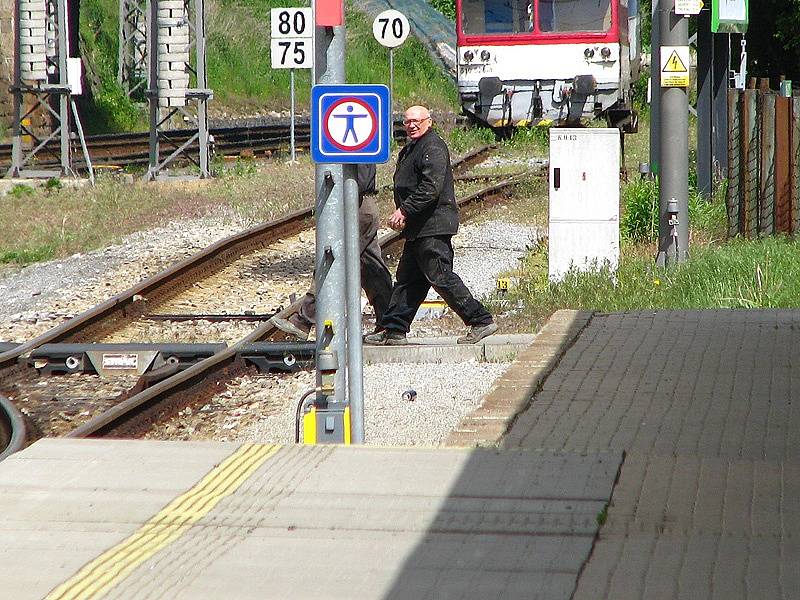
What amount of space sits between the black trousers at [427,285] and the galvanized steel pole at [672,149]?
10.1 feet

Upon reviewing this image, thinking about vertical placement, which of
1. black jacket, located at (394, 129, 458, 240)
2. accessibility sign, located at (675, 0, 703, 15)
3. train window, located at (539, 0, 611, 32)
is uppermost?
train window, located at (539, 0, 611, 32)

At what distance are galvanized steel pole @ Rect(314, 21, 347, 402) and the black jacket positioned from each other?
2.55 m

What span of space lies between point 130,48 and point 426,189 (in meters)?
32.5

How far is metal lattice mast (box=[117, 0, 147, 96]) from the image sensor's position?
3741 cm

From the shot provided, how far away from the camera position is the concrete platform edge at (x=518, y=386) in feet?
19.2

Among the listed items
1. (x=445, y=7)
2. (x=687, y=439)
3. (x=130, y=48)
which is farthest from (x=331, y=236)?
(x=445, y=7)

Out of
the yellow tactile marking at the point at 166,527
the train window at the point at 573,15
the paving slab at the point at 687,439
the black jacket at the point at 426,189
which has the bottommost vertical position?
the yellow tactile marking at the point at 166,527

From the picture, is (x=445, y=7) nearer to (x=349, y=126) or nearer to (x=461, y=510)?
(x=349, y=126)

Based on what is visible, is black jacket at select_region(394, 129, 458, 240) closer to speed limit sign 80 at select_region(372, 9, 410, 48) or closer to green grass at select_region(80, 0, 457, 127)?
speed limit sign 80 at select_region(372, 9, 410, 48)

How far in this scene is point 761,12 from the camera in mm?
30547

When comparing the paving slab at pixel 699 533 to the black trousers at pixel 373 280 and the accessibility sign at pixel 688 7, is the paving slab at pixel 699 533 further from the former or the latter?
the accessibility sign at pixel 688 7

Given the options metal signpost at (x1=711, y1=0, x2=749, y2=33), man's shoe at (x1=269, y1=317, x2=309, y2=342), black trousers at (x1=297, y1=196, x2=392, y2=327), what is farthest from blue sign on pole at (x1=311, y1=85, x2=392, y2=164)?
metal signpost at (x1=711, y1=0, x2=749, y2=33)

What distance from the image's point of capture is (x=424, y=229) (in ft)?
Answer: 30.6

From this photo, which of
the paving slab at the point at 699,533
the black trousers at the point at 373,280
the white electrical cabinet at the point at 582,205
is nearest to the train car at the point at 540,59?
the white electrical cabinet at the point at 582,205
